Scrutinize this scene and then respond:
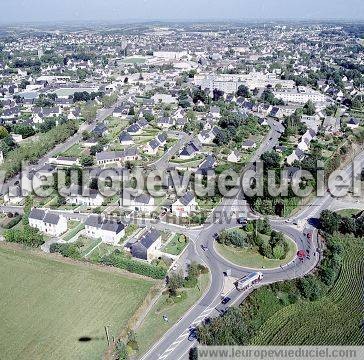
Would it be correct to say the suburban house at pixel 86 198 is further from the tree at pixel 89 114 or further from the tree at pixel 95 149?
the tree at pixel 89 114

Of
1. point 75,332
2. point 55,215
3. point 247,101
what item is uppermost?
point 247,101

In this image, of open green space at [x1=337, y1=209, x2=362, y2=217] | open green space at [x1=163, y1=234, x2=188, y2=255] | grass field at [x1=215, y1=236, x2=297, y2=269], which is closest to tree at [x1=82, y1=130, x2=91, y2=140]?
open green space at [x1=163, y1=234, x2=188, y2=255]

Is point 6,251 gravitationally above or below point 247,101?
below

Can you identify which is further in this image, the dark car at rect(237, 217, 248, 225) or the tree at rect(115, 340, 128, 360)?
the dark car at rect(237, 217, 248, 225)

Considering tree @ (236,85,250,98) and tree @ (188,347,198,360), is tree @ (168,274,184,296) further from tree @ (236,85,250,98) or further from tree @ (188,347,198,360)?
tree @ (236,85,250,98)

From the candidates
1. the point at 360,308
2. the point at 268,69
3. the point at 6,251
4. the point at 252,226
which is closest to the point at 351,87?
the point at 268,69

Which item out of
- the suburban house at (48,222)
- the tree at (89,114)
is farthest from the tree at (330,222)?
the tree at (89,114)

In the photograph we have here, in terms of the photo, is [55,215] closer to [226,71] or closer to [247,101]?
[247,101]
